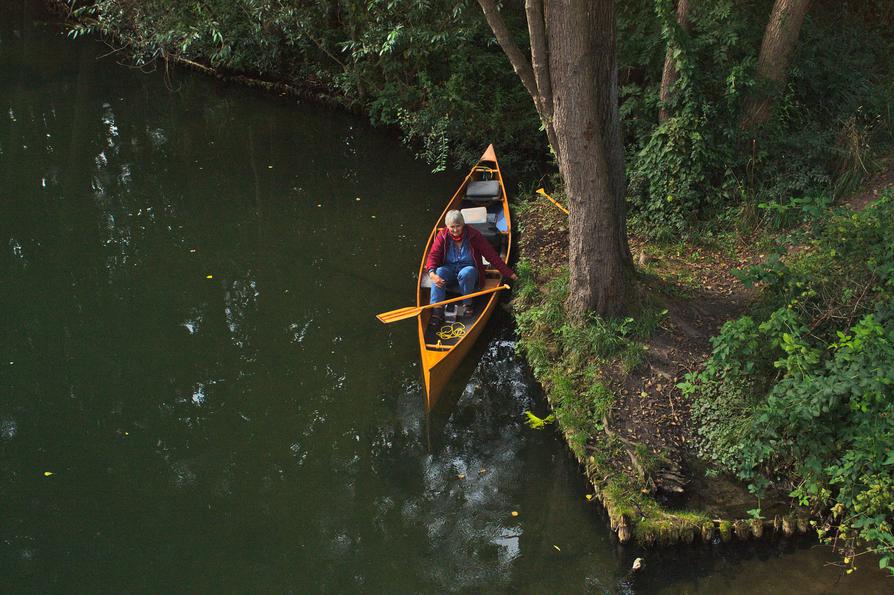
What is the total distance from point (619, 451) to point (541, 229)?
3975 mm

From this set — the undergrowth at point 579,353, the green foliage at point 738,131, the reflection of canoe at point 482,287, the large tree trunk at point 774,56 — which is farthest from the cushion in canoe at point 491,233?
the large tree trunk at point 774,56

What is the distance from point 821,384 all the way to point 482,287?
393cm

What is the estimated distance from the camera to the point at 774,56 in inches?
377

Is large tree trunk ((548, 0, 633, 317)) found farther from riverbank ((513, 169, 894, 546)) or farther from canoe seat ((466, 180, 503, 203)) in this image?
canoe seat ((466, 180, 503, 203))

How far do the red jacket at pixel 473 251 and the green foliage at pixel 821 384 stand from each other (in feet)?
8.29

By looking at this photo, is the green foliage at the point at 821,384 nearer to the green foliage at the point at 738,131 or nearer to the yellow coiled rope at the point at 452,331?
the green foliage at the point at 738,131

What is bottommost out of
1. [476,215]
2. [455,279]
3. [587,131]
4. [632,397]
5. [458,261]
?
[632,397]

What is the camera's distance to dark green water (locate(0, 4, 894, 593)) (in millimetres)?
6488

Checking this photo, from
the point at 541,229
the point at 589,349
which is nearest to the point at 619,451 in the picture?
the point at 589,349

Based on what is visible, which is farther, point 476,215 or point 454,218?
point 476,215

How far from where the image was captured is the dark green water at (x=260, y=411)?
6488mm

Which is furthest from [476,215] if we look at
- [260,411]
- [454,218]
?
[260,411]

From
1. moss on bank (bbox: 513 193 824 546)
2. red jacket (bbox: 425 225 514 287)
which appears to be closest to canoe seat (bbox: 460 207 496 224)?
moss on bank (bbox: 513 193 824 546)

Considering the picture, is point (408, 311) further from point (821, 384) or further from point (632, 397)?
point (821, 384)
